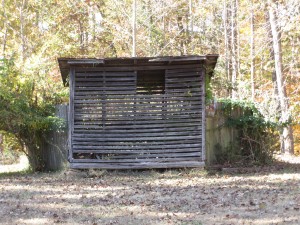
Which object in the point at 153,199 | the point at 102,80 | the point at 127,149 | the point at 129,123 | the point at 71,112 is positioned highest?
the point at 102,80

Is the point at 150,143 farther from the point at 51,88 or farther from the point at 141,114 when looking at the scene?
the point at 51,88

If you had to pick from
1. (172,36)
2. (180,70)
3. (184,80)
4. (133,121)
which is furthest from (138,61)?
(172,36)

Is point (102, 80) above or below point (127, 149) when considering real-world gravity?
above

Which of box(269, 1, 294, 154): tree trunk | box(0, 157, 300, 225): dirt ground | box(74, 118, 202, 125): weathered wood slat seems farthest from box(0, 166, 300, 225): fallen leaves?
box(269, 1, 294, 154): tree trunk

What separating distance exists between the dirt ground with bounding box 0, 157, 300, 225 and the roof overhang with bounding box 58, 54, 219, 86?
342 centimetres

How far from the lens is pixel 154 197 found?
34.0 ft

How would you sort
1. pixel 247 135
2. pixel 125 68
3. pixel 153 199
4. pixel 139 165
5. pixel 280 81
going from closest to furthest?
pixel 153 199 → pixel 139 165 → pixel 125 68 → pixel 247 135 → pixel 280 81

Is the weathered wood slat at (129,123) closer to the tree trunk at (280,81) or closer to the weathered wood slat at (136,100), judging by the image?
the weathered wood slat at (136,100)

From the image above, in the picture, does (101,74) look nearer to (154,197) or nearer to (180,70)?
(180,70)

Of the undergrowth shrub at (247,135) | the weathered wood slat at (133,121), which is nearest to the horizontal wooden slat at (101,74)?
the weathered wood slat at (133,121)

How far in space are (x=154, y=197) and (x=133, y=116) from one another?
16.7 ft

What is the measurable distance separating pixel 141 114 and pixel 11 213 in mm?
7035

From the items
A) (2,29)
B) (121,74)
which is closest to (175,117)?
(121,74)

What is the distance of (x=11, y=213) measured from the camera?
8672mm
